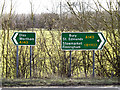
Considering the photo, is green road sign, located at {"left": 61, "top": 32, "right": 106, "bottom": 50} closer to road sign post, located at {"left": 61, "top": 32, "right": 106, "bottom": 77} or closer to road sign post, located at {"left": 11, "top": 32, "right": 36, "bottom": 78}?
road sign post, located at {"left": 61, "top": 32, "right": 106, "bottom": 77}

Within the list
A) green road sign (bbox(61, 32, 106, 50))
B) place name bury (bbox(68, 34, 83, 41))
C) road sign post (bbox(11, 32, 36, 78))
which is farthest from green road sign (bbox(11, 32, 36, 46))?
place name bury (bbox(68, 34, 83, 41))

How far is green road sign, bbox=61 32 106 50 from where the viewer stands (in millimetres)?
9609

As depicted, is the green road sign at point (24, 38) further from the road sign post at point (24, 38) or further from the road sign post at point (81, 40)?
the road sign post at point (81, 40)

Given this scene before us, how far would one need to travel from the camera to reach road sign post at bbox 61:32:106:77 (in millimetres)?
9609

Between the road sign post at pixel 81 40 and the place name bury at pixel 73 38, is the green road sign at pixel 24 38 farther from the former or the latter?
the place name bury at pixel 73 38

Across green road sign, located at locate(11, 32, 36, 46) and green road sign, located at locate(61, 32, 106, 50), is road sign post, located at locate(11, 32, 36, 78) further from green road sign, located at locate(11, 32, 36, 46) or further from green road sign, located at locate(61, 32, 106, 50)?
green road sign, located at locate(61, 32, 106, 50)

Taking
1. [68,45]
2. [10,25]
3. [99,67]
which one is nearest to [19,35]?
[68,45]

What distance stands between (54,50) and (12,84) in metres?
4.93

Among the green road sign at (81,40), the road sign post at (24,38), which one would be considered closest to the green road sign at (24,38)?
the road sign post at (24,38)

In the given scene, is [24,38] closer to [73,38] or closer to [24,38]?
[24,38]

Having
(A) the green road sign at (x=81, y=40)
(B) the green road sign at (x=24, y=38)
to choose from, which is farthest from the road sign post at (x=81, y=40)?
(B) the green road sign at (x=24, y=38)

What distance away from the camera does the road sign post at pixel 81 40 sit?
9609 mm

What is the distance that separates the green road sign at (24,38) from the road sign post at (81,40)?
3.92 ft

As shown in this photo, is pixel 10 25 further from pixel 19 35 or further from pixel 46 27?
pixel 19 35
